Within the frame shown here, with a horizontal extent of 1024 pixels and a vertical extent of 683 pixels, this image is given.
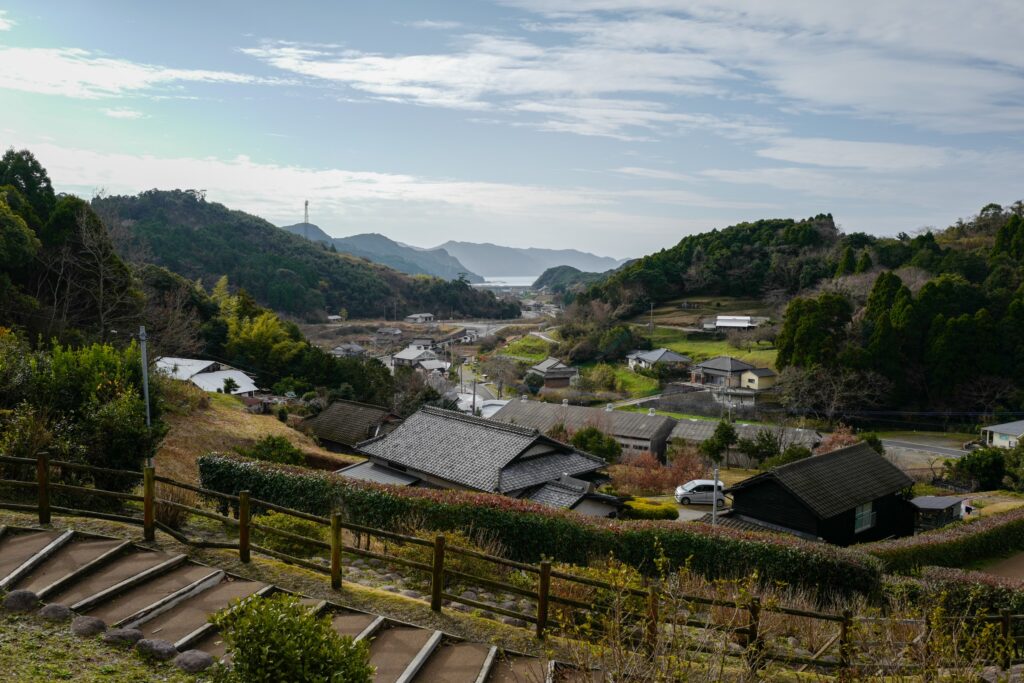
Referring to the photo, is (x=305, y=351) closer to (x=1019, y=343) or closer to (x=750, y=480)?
(x=750, y=480)

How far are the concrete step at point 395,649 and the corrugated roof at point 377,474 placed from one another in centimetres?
1072

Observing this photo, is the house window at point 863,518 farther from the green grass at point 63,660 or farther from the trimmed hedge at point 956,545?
the green grass at point 63,660

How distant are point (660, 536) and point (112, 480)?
9052 millimetres

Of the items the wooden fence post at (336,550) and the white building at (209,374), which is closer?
the wooden fence post at (336,550)

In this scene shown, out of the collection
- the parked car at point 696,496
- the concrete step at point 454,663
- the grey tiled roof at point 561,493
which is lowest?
the parked car at point 696,496

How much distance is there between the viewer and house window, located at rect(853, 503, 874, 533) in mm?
18953

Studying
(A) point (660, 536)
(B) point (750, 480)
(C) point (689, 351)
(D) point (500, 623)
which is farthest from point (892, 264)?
(D) point (500, 623)

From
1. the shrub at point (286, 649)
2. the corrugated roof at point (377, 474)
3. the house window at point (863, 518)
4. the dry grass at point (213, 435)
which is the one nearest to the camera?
the shrub at point (286, 649)

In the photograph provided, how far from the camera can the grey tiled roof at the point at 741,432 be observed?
32812 millimetres

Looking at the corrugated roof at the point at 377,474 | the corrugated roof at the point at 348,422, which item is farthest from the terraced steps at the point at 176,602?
the corrugated roof at the point at 348,422

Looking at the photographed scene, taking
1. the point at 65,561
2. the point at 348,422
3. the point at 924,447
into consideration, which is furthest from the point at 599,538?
the point at 924,447

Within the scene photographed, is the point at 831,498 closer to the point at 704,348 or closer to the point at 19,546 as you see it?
the point at 19,546

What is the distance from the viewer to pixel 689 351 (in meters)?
58.7

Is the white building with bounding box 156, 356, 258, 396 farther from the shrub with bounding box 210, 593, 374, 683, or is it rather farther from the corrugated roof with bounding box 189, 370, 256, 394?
the shrub with bounding box 210, 593, 374, 683
